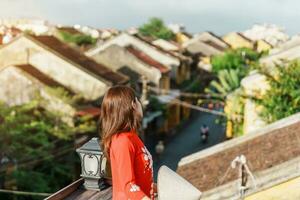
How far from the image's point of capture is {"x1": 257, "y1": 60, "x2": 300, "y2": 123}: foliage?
17625 mm

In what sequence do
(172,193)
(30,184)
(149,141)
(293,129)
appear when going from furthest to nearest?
(149,141), (30,184), (293,129), (172,193)

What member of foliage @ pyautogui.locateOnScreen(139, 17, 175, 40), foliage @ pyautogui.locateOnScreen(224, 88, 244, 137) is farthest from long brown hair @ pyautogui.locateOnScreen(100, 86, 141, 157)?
foliage @ pyautogui.locateOnScreen(139, 17, 175, 40)

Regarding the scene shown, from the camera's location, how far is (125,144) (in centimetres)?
365

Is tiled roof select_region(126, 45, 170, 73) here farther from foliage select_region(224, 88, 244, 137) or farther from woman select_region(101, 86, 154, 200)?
woman select_region(101, 86, 154, 200)

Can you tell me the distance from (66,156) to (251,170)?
14.5m

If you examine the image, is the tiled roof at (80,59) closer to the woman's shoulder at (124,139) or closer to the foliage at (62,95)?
the foliage at (62,95)

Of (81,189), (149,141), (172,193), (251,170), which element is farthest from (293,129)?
(149,141)

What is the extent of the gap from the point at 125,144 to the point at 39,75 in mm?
22761

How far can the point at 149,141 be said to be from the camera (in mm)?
36250

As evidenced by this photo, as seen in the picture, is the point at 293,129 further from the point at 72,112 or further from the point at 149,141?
the point at 149,141

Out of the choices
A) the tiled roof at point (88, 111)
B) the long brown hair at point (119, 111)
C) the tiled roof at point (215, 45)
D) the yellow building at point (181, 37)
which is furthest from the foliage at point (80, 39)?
the long brown hair at point (119, 111)

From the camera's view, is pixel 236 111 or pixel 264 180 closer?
pixel 264 180

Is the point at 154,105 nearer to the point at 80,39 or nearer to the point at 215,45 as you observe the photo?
the point at 80,39

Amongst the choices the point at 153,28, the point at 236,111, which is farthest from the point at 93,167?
the point at 153,28
